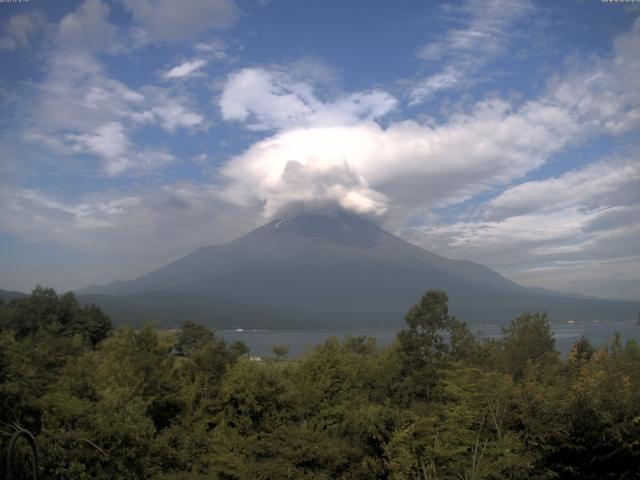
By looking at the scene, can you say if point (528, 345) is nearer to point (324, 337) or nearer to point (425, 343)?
point (425, 343)

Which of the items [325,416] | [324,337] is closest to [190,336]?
[325,416]

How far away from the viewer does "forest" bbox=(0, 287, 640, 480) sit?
10180 millimetres

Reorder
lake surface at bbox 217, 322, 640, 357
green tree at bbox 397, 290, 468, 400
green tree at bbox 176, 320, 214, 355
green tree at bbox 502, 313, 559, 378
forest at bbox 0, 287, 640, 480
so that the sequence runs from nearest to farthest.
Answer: forest at bbox 0, 287, 640, 480, green tree at bbox 397, 290, 468, 400, green tree at bbox 502, 313, 559, 378, green tree at bbox 176, 320, 214, 355, lake surface at bbox 217, 322, 640, 357

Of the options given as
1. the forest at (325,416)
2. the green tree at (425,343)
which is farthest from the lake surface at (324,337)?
the forest at (325,416)

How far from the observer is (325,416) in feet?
56.0

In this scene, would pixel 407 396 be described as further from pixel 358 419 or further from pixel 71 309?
pixel 71 309

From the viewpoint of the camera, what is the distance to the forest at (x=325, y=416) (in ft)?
33.4

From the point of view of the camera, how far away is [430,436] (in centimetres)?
1073

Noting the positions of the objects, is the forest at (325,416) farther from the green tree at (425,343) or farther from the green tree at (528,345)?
the green tree at (528,345)

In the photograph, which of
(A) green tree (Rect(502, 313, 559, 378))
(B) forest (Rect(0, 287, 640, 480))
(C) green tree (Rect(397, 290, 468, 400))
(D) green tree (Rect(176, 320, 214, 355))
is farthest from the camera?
(D) green tree (Rect(176, 320, 214, 355))

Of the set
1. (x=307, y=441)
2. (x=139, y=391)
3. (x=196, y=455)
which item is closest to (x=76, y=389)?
(x=139, y=391)

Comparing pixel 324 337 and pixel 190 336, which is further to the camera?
pixel 324 337

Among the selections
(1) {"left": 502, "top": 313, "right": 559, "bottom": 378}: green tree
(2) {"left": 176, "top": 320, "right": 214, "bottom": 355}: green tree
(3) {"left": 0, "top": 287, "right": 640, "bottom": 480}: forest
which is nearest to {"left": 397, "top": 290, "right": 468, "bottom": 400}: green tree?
(3) {"left": 0, "top": 287, "right": 640, "bottom": 480}: forest

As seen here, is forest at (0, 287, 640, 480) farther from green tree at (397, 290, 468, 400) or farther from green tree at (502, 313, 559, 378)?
green tree at (502, 313, 559, 378)
